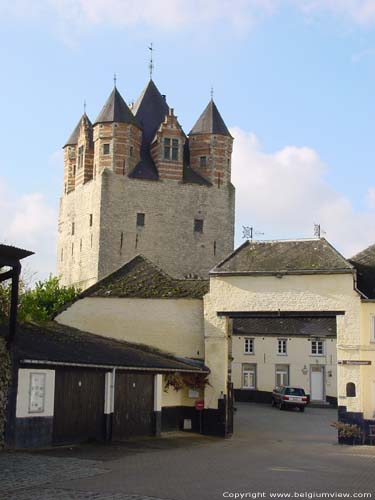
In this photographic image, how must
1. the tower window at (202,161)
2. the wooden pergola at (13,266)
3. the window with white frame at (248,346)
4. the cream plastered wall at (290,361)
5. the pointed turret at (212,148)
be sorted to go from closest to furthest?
the wooden pergola at (13,266) < the cream plastered wall at (290,361) < the window with white frame at (248,346) < the pointed turret at (212,148) < the tower window at (202,161)

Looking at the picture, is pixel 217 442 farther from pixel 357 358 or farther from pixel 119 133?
pixel 119 133

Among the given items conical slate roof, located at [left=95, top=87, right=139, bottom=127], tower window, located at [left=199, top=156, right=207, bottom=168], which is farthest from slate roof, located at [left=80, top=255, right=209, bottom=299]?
tower window, located at [left=199, top=156, right=207, bottom=168]

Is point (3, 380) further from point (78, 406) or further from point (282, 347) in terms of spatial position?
point (282, 347)

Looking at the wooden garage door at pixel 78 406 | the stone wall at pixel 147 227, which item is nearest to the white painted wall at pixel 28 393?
the wooden garage door at pixel 78 406

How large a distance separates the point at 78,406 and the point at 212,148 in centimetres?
4152

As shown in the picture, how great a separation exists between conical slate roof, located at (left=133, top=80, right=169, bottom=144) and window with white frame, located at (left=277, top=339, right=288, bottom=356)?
18745mm

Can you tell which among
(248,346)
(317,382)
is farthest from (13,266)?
(317,382)

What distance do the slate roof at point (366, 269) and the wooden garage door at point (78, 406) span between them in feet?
32.3

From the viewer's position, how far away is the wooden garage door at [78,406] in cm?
1895

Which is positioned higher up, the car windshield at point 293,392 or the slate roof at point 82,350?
the slate roof at point 82,350

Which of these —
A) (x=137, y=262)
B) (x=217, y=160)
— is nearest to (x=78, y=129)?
(x=217, y=160)

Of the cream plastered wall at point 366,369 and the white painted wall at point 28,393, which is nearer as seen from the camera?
the white painted wall at point 28,393

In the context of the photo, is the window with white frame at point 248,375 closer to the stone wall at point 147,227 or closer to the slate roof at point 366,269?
the stone wall at point 147,227

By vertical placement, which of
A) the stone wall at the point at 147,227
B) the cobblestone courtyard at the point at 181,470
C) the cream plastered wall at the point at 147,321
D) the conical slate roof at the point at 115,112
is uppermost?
A: the conical slate roof at the point at 115,112
